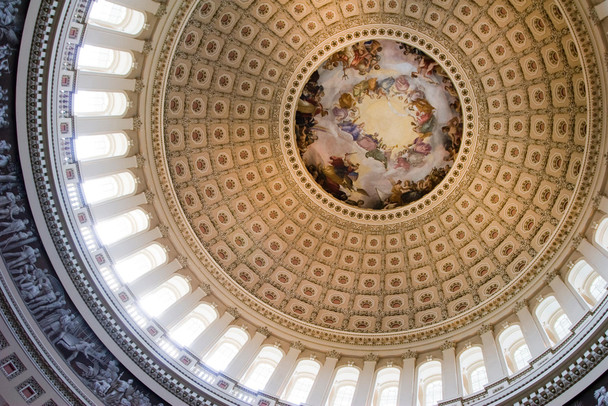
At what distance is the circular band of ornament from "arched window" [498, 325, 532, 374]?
393 inches

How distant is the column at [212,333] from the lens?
2384 cm

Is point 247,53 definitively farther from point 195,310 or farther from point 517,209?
point 517,209

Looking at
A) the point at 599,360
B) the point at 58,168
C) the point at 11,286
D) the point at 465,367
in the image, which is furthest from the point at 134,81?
the point at 599,360

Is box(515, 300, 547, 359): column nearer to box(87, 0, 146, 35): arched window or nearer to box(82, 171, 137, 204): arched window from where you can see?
box(82, 171, 137, 204): arched window

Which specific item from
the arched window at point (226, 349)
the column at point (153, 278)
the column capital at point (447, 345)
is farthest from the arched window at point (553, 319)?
the column at point (153, 278)

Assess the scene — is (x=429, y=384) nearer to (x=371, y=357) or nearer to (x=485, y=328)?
(x=371, y=357)

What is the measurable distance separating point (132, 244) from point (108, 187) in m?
2.81

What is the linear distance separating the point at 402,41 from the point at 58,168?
18635 millimetres

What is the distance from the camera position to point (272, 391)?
2345 cm

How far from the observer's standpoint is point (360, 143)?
3353 cm

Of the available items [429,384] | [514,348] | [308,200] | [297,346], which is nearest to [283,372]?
[297,346]

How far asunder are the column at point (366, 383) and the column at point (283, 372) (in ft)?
10.3

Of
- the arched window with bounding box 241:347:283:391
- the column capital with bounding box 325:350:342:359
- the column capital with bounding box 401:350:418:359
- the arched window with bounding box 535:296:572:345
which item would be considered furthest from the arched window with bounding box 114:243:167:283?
the arched window with bounding box 535:296:572:345

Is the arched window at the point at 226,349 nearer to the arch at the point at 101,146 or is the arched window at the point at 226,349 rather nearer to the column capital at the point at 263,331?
→ the column capital at the point at 263,331
